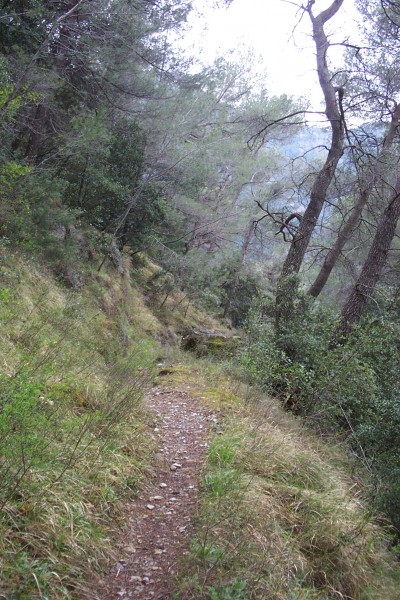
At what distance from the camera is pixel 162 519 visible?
3.25 metres

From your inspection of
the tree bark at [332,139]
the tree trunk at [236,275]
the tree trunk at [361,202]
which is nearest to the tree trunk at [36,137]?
the tree bark at [332,139]

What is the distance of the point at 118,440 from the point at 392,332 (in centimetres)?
554

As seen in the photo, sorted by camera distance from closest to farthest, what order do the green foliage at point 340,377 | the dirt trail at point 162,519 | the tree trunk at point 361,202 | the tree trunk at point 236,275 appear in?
the dirt trail at point 162,519
the green foliage at point 340,377
the tree trunk at point 361,202
the tree trunk at point 236,275

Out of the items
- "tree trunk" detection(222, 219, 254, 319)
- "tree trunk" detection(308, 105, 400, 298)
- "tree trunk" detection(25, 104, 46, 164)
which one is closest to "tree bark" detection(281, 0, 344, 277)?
"tree trunk" detection(308, 105, 400, 298)

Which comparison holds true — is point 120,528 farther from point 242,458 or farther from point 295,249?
point 295,249

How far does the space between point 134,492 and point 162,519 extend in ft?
1.11

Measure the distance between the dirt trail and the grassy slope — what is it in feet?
0.40

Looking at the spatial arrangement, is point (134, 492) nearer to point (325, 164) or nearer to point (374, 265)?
point (374, 265)

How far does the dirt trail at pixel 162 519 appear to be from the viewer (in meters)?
2.54

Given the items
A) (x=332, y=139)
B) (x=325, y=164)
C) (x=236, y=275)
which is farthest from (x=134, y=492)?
(x=236, y=275)

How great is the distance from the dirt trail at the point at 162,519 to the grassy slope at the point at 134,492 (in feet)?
0.40

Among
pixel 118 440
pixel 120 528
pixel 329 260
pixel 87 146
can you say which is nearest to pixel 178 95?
pixel 87 146

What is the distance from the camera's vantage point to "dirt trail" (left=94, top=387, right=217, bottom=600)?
2.54 meters

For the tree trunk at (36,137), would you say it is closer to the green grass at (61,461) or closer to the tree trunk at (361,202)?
the green grass at (61,461)
